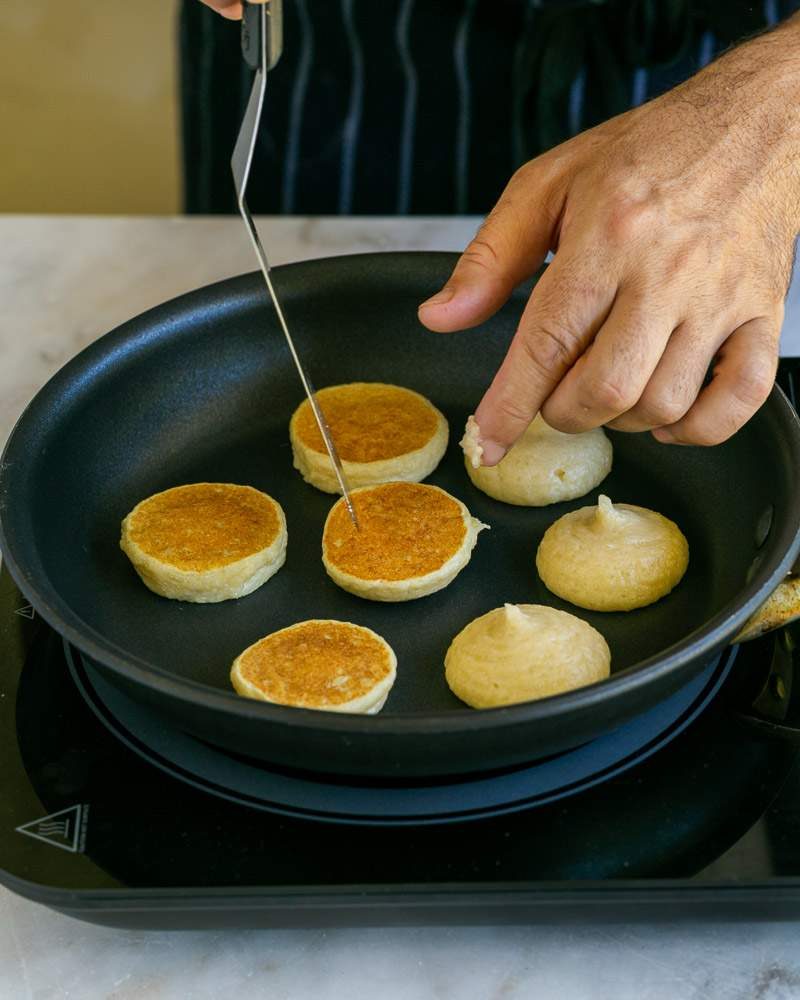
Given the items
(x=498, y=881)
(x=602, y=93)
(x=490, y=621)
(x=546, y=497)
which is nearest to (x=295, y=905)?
(x=498, y=881)

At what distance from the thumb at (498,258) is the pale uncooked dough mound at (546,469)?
0.69 feet

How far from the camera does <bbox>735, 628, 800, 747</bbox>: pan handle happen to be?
1.04m

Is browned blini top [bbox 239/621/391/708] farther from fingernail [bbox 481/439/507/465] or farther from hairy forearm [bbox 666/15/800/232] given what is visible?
hairy forearm [bbox 666/15/800/232]

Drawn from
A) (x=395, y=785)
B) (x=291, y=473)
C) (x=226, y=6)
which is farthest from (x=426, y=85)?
(x=395, y=785)

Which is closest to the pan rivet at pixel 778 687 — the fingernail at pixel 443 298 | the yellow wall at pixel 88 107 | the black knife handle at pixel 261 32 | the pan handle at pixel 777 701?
the pan handle at pixel 777 701

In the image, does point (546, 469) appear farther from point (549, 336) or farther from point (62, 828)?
point (62, 828)

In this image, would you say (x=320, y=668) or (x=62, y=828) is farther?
(x=320, y=668)

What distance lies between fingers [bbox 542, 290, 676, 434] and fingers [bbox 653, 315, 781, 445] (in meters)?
0.07

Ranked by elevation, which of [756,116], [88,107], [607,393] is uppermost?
[756,116]

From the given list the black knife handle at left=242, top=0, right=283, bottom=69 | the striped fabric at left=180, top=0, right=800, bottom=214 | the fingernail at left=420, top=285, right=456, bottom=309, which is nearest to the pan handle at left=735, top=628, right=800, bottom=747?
the fingernail at left=420, top=285, right=456, bottom=309

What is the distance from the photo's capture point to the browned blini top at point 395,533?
4.13 ft

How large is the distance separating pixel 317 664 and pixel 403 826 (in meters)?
0.20

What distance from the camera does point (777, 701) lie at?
108cm

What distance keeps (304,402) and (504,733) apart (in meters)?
0.69
